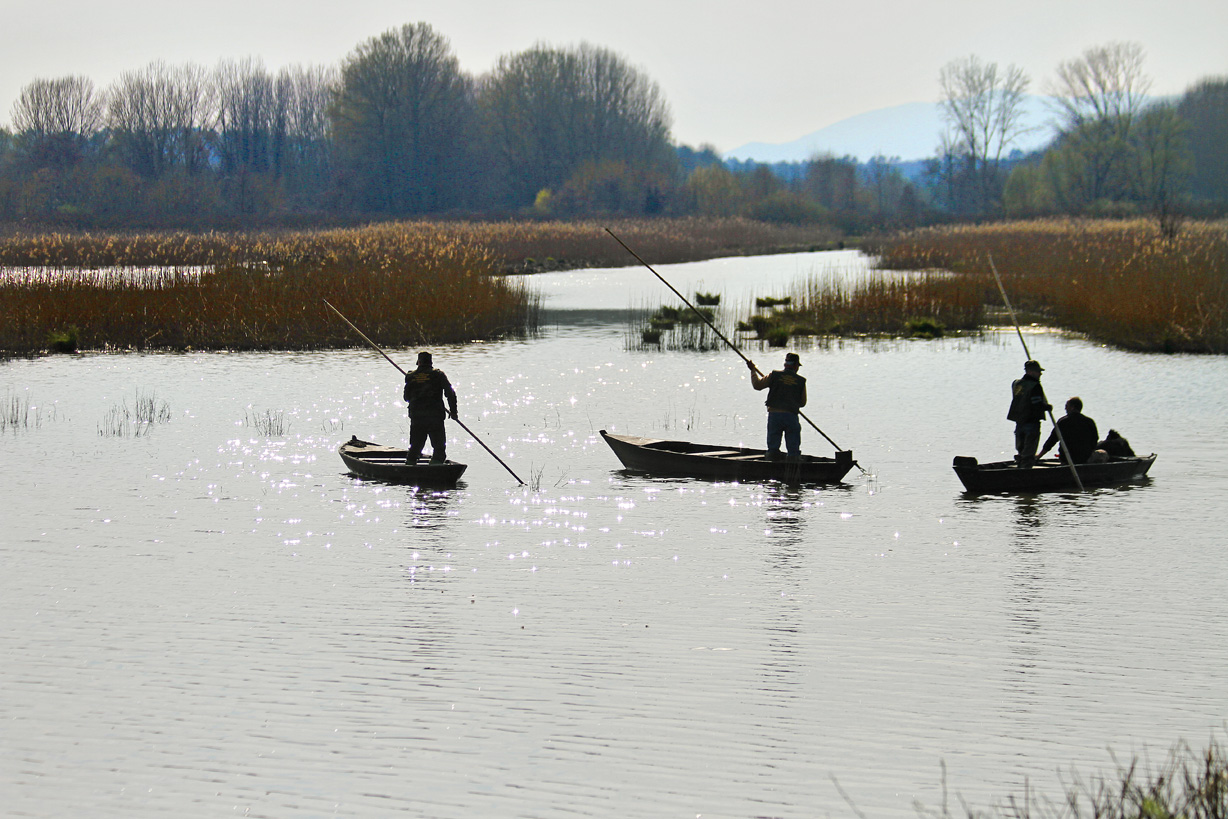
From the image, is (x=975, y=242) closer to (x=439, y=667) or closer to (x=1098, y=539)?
(x=1098, y=539)

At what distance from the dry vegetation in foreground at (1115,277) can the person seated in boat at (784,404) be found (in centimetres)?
420

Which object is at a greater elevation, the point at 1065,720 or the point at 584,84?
the point at 584,84

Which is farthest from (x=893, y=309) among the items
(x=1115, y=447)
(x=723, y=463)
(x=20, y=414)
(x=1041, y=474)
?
(x=20, y=414)

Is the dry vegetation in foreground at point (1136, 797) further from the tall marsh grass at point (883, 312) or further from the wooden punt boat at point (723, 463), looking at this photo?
the tall marsh grass at point (883, 312)

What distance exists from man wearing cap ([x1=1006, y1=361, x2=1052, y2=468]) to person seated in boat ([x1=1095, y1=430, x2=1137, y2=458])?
70 cm

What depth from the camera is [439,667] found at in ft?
21.8

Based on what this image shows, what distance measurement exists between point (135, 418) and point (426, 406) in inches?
235

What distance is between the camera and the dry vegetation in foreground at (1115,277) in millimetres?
22266

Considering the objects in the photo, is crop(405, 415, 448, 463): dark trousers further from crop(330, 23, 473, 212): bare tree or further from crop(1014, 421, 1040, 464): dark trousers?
crop(330, 23, 473, 212): bare tree

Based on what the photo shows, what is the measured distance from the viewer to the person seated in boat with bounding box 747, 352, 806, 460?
1206cm

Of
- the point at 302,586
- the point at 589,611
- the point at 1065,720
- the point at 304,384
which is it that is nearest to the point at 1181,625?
the point at 1065,720

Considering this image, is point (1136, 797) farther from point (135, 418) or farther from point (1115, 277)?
point (1115, 277)

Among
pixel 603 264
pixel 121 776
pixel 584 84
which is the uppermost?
pixel 584 84

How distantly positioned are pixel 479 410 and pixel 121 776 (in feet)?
38.4
